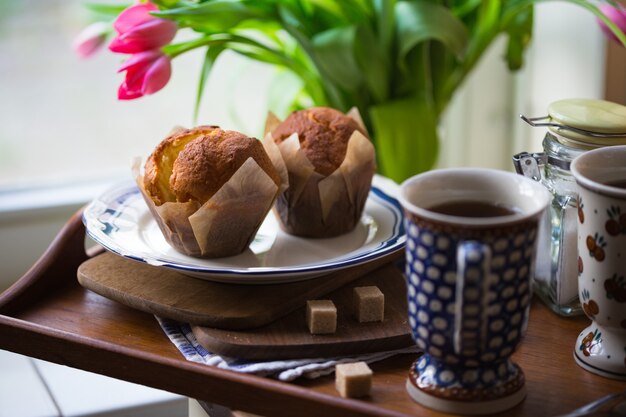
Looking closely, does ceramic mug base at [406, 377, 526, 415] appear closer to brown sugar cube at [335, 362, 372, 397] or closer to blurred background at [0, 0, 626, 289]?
brown sugar cube at [335, 362, 372, 397]

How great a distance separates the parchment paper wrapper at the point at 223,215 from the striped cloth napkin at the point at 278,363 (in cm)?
10

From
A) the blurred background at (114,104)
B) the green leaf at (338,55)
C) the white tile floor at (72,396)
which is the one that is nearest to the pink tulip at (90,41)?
the blurred background at (114,104)

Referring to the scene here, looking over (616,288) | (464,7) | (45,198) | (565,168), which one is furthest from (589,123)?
(45,198)

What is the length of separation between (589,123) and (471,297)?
0.23m

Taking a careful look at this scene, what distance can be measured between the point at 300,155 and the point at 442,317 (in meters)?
0.29

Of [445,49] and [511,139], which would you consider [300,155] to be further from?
[511,139]

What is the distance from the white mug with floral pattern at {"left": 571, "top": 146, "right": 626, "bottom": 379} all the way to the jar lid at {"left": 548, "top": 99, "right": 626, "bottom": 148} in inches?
1.5

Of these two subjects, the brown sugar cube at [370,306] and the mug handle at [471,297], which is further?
the brown sugar cube at [370,306]

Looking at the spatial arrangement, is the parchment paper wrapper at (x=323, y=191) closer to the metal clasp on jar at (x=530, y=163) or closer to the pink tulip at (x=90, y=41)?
the metal clasp on jar at (x=530, y=163)

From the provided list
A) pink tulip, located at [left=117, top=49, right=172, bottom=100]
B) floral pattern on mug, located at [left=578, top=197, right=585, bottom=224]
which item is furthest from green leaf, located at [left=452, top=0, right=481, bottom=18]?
floral pattern on mug, located at [left=578, top=197, right=585, bottom=224]

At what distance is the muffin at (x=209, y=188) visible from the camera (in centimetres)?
76

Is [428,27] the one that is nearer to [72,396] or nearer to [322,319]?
[322,319]

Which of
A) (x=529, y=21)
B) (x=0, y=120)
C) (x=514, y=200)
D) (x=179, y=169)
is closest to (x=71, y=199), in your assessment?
(x=0, y=120)

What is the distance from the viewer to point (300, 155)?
0.83 meters
